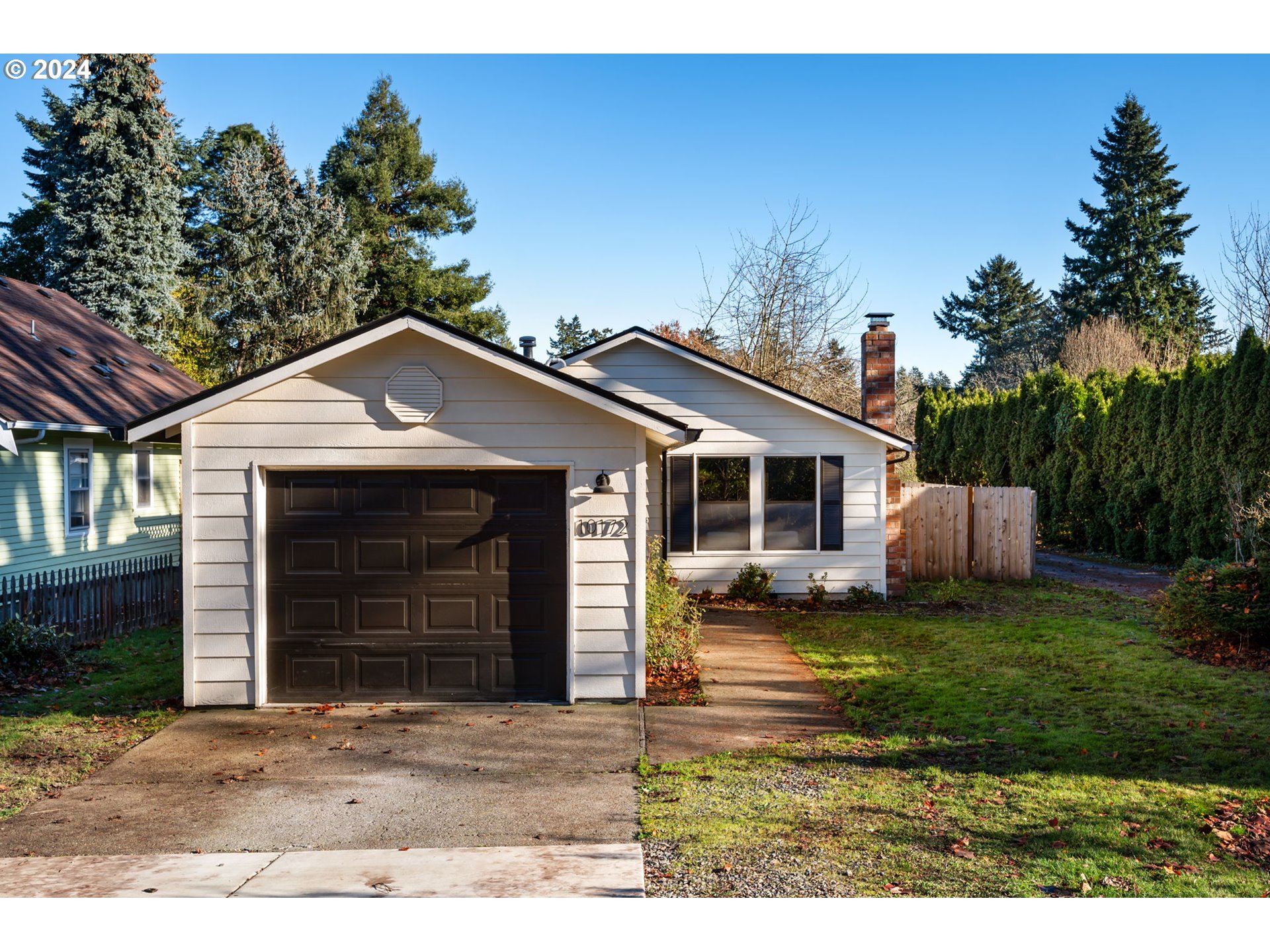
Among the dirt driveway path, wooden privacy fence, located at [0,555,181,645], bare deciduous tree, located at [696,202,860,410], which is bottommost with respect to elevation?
the dirt driveway path

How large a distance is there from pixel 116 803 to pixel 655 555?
6.77 m

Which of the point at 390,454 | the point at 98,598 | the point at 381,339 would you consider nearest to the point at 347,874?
the point at 390,454

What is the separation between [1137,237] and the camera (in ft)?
134

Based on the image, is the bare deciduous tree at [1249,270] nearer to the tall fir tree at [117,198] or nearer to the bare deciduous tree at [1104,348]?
the bare deciduous tree at [1104,348]

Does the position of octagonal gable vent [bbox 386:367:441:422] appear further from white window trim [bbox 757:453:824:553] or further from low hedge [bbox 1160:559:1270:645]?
low hedge [bbox 1160:559:1270:645]

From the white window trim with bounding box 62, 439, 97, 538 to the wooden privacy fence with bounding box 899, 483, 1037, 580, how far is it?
15.3 meters

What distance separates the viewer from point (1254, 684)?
9023 mm

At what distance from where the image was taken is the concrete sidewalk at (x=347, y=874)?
448cm

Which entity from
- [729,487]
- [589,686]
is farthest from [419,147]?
[589,686]

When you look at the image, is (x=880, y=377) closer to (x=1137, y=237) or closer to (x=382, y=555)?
(x=382, y=555)

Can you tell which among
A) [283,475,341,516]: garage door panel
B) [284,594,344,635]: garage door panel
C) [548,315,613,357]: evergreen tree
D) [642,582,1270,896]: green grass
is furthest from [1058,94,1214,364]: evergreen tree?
[548,315,613,357]: evergreen tree

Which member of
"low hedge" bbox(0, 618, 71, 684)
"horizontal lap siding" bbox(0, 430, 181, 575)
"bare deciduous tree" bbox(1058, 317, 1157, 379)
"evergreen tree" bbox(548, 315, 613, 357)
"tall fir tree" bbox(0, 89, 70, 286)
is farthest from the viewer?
"evergreen tree" bbox(548, 315, 613, 357)

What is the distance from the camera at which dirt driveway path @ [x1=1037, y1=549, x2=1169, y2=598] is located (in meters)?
16.1

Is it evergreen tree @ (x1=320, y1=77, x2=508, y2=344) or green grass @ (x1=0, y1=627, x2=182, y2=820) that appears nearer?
green grass @ (x1=0, y1=627, x2=182, y2=820)
